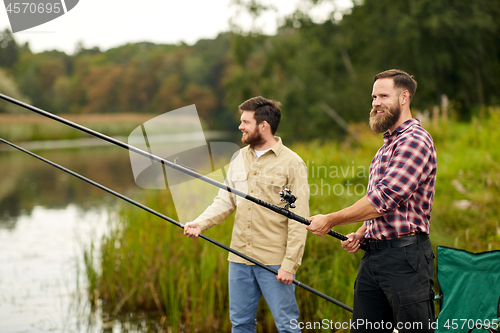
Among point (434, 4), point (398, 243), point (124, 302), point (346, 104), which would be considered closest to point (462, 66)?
point (434, 4)

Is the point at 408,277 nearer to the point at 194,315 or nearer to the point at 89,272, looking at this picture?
the point at 194,315

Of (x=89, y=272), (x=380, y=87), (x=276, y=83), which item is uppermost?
(x=276, y=83)

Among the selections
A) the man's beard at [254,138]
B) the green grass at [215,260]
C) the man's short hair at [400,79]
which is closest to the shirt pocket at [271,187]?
the man's beard at [254,138]

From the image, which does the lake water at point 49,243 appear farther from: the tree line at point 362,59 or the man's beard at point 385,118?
the tree line at point 362,59

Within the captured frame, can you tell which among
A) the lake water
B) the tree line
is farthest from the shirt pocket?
the tree line

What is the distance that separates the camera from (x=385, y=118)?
78.7 inches

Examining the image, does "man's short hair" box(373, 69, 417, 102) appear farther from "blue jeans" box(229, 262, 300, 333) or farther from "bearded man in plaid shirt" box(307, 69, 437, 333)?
"blue jeans" box(229, 262, 300, 333)

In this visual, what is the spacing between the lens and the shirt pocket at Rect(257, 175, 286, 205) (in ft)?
7.97

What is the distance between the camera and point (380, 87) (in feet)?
6.52

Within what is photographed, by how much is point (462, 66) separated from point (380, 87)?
12.9m

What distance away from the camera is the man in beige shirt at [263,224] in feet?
7.88

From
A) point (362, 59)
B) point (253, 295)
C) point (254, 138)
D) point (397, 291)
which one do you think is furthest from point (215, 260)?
point (362, 59)

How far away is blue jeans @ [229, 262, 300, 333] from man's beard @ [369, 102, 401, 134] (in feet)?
2.94

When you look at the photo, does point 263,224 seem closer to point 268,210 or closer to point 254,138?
point 268,210
